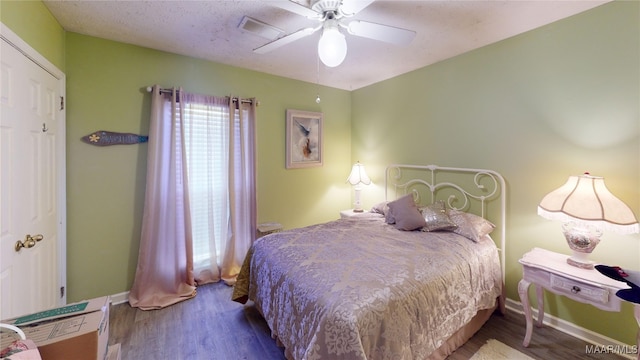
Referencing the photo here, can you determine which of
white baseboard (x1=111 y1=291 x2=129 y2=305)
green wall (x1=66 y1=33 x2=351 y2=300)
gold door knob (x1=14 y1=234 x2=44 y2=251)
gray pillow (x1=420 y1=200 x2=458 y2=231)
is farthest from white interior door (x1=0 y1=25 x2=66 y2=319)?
gray pillow (x1=420 y1=200 x2=458 y2=231)

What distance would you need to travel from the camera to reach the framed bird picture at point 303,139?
3604mm

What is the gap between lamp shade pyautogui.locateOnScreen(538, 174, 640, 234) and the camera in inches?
64.1

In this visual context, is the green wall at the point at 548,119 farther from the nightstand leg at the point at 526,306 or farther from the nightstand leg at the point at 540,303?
the nightstand leg at the point at 526,306

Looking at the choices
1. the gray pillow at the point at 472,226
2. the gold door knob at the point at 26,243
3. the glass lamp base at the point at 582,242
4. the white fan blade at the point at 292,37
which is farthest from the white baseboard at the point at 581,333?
the gold door knob at the point at 26,243

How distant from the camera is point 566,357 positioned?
186cm

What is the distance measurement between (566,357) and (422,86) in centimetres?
280

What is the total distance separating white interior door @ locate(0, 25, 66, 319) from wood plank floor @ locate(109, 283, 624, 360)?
2.13ft

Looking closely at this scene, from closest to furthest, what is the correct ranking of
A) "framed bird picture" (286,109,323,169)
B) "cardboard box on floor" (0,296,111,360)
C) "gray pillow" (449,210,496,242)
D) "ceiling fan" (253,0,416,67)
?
"cardboard box on floor" (0,296,111,360) → "ceiling fan" (253,0,416,67) → "gray pillow" (449,210,496,242) → "framed bird picture" (286,109,323,169)

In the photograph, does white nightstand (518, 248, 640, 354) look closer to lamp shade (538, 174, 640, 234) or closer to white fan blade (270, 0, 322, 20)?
lamp shade (538, 174, 640, 234)

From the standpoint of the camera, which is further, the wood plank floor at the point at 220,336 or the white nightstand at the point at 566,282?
the wood plank floor at the point at 220,336

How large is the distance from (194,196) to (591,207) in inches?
135

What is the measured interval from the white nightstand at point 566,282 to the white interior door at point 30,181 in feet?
10.8

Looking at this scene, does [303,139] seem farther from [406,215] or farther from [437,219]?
[437,219]

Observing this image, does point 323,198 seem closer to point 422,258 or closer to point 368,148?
point 368,148
